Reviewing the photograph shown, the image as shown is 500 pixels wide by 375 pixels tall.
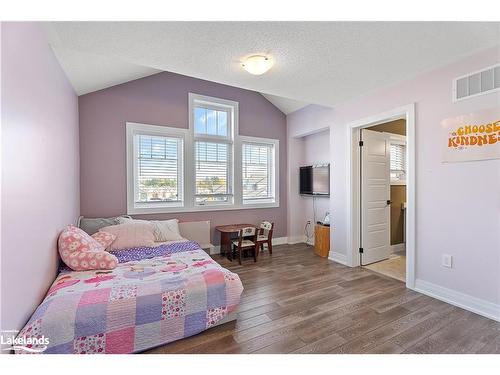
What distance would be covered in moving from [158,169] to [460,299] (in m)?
4.24

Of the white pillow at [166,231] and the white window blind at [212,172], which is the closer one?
the white pillow at [166,231]

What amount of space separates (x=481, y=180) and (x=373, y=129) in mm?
1956

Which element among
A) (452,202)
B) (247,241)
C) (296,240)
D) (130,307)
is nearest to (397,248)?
(296,240)

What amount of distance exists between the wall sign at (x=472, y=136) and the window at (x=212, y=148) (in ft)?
10.4

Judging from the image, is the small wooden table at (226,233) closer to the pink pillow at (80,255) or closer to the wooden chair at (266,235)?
the wooden chair at (266,235)

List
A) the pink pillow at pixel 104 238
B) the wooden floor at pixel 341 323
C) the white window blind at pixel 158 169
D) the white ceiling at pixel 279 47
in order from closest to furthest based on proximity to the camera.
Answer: the wooden floor at pixel 341 323 → the white ceiling at pixel 279 47 → the pink pillow at pixel 104 238 → the white window blind at pixel 158 169

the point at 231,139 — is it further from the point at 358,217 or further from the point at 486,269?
the point at 486,269

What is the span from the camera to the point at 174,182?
13.2 feet

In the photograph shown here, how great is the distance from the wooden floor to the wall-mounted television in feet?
5.89

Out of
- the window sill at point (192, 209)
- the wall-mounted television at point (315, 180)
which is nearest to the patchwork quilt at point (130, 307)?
the window sill at point (192, 209)

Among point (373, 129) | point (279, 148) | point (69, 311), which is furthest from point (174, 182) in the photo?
point (373, 129)

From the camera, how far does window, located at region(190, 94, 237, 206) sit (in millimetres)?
4164

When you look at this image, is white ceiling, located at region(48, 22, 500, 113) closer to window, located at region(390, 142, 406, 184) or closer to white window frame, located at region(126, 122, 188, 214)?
white window frame, located at region(126, 122, 188, 214)

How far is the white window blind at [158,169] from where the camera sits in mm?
3768
